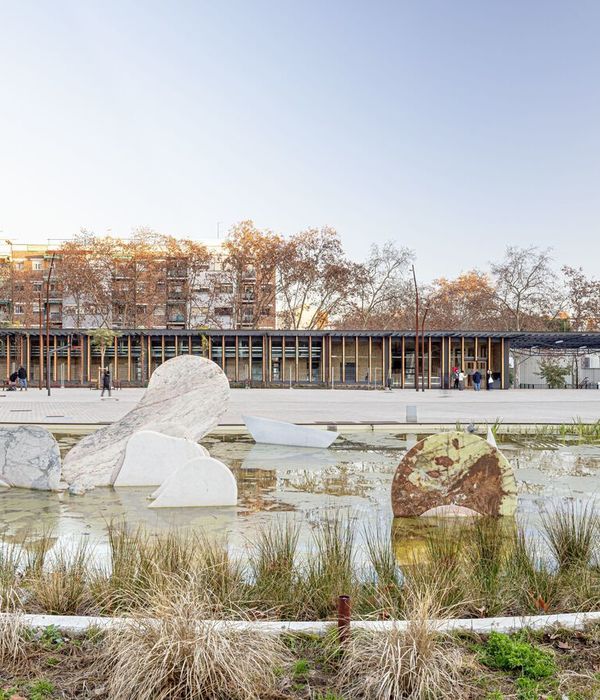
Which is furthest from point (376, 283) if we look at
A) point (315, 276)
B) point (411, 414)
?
point (411, 414)

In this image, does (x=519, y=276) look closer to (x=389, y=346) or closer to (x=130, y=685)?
(x=389, y=346)

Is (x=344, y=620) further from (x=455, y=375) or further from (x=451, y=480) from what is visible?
(x=455, y=375)

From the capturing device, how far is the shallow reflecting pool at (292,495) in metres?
7.17

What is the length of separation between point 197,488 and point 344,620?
4.75 meters

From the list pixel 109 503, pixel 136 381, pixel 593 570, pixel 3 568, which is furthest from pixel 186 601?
pixel 136 381

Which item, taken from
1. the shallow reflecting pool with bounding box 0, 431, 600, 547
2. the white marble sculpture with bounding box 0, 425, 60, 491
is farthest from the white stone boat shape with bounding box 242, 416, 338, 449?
the white marble sculpture with bounding box 0, 425, 60, 491

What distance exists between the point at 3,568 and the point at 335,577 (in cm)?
216

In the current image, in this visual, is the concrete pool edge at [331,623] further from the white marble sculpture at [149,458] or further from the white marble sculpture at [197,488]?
the white marble sculpture at [149,458]

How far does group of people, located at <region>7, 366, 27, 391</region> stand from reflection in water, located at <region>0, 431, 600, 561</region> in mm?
36062

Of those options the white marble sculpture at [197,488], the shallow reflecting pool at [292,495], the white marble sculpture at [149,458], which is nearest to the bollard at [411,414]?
the shallow reflecting pool at [292,495]

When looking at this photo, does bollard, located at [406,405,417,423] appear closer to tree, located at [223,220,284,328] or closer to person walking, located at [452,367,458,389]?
person walking, located at [452,367,458,389]

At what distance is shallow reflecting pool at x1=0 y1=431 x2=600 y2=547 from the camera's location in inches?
282

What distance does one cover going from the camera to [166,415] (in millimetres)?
11250

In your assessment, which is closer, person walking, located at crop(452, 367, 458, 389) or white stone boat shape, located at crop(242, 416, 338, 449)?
white stone boat shape, located at crop(242, 416, 338, 449)
